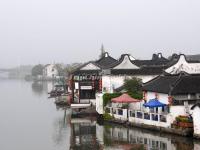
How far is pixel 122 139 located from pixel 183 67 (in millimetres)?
12876

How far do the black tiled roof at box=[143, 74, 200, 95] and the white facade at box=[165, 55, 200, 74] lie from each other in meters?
6.41

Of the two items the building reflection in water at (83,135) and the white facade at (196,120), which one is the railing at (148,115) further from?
the white facade at (196,120)

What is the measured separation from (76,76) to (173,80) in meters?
16.4

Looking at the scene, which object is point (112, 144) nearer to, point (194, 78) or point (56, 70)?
point (194, 78)

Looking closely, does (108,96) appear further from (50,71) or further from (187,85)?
(50,71)

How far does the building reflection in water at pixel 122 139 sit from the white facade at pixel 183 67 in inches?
318

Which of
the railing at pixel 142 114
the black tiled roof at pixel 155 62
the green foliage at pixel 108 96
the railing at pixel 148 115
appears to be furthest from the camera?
the black tiled roof at pixel 155 62

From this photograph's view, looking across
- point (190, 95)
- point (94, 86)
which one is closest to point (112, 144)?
point (190, 95)

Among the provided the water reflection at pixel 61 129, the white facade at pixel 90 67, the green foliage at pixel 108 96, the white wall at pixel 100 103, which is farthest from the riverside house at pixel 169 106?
the white facade at pixel 90 67

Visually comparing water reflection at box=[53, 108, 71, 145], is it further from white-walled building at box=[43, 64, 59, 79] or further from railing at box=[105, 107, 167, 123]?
white-walled building at box=[43, 64, 59, 79]

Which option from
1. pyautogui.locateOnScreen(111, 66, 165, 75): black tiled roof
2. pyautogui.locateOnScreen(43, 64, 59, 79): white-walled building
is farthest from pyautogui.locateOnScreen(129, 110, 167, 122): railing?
pyautogui.locateOnScreen(43, 64, 59, 79): white-walled building

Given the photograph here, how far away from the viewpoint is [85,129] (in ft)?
109

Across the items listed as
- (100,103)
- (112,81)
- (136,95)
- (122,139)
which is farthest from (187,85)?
(112,81)

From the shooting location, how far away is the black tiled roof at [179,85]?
2975 cm
